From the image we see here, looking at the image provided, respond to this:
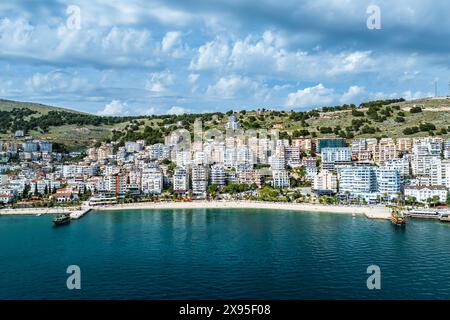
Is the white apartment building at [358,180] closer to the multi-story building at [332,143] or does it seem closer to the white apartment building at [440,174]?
the white apartment building at [440,174]

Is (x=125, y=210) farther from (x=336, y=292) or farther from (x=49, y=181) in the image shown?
(x=336, y=292)

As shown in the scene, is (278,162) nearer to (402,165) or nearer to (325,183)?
(325,183)

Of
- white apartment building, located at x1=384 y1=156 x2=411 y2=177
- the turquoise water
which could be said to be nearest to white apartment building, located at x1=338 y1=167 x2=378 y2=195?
white apartment building, located at x1=384 y1=156 x2=411 y2=177

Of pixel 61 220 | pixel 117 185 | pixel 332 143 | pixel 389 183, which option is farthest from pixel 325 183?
pixel 61 220

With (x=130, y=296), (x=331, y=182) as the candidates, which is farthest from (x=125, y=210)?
(x=130, y=296)

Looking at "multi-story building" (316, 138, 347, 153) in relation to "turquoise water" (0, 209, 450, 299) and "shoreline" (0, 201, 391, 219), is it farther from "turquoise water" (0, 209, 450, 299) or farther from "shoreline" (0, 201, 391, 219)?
"turquoise water" (0, 209, 450, 299)

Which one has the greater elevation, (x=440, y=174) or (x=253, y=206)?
(x=440, y=174)
